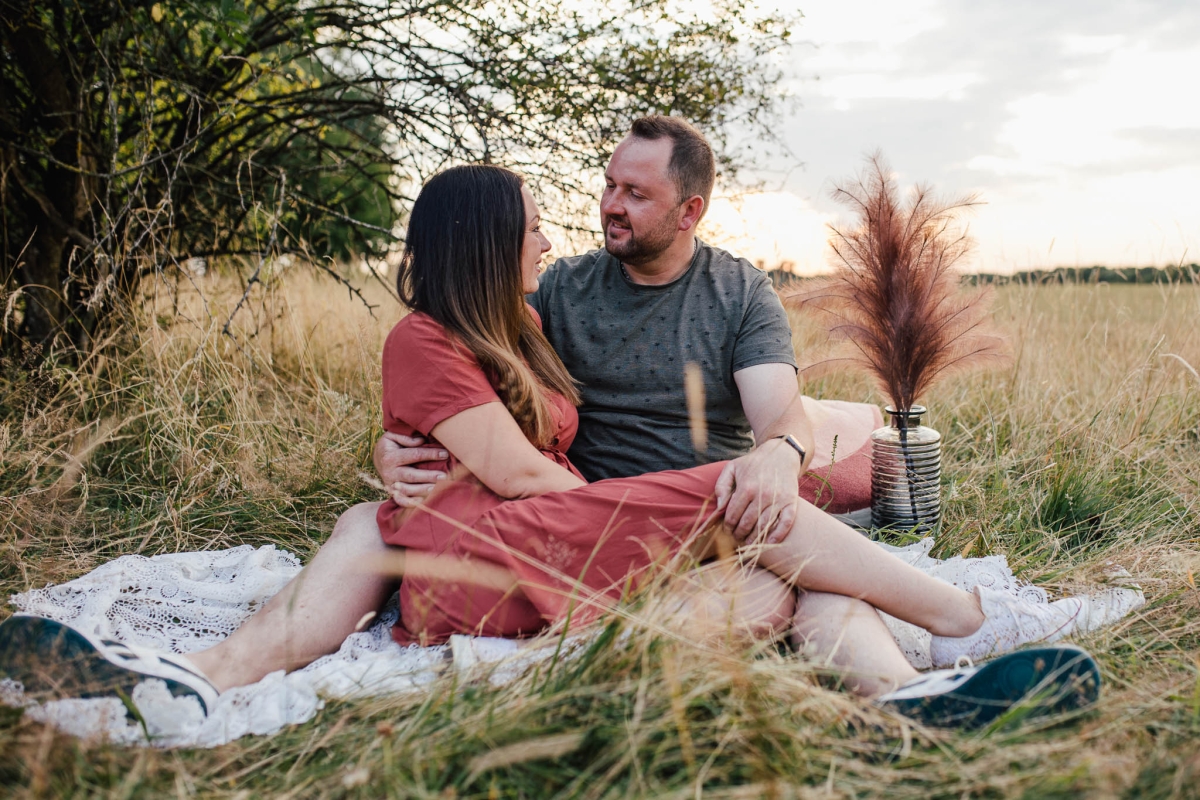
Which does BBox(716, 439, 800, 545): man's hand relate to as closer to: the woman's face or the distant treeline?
the woman's face

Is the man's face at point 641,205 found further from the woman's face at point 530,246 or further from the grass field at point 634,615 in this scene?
the grass field at point 634,615

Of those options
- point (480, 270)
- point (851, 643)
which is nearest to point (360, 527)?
point (480, 270)

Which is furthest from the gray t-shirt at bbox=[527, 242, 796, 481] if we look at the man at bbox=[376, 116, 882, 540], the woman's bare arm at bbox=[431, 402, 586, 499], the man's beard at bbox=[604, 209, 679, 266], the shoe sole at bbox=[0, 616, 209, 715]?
the shoe sole at bbox=[0, 616, 209, 715]

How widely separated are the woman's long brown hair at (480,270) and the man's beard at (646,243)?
0.56 meters

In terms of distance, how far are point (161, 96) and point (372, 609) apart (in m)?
3.48

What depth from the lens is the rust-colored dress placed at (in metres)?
2.03

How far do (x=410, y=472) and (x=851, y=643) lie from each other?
120 cm

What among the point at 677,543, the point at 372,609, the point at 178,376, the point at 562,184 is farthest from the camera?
the point at 562,184

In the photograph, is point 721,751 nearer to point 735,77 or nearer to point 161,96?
point 735,77

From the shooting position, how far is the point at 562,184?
435 cm

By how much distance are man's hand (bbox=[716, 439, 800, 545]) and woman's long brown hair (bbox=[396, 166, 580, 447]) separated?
56 cm

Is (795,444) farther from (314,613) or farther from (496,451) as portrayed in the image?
(314,613)

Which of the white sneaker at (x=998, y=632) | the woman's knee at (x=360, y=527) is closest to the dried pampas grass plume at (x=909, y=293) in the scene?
the white sneaker at (x=998, y=632)

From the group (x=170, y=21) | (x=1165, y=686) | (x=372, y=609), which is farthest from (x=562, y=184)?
(x=1165, y=686)
